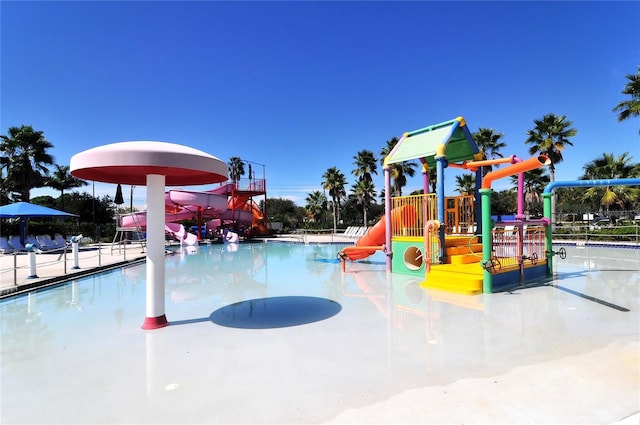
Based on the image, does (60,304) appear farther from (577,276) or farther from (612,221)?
(612,221)

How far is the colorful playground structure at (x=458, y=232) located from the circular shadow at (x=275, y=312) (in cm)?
308

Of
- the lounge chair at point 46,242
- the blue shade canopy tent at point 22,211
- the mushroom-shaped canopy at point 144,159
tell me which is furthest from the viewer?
the lounge chair at point 46,242

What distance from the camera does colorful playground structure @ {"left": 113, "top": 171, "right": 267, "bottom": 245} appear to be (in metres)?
22.7

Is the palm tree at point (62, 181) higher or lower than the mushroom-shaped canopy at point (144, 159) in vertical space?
higher

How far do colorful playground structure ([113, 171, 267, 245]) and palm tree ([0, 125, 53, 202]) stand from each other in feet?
21.1

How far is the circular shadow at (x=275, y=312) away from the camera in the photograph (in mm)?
5547

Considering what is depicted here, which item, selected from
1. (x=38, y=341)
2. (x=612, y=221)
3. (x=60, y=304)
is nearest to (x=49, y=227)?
(x=60, y=304)

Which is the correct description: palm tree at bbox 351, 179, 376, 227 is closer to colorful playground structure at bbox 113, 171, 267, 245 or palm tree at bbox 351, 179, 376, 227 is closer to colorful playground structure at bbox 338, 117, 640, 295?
colorful playground structure at bbox 113, 171, 267, 245

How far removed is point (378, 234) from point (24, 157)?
2632 centimetres

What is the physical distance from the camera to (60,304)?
7.04m

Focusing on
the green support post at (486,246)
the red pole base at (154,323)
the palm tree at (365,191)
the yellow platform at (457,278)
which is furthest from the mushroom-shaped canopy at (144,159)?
the palm tree at (365,191)

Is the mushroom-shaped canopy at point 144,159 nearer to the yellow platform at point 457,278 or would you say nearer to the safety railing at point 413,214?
the yellow platform at point 457,278

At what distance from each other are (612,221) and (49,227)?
42082 millimetres

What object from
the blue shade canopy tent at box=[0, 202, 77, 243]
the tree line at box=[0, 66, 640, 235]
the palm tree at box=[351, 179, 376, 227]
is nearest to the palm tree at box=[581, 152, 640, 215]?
the tree line at box=[0, 66, 640, 235]
